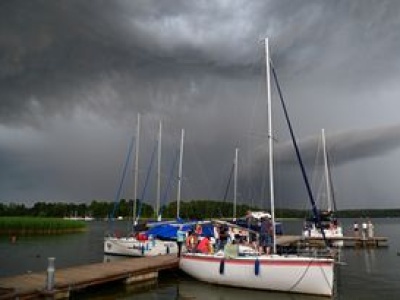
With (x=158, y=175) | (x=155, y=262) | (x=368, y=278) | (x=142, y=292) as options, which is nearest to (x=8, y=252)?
(x=158, y=175)

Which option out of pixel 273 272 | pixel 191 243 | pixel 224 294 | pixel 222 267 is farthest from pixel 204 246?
pixel 273 272

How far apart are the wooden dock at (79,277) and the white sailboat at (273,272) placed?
3.32 metres

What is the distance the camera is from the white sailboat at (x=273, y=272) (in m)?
19.9

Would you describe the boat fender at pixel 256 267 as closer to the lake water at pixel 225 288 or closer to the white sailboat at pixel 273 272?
the white sailboat at pixel 273 272

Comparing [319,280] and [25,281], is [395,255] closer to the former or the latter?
[319,280]

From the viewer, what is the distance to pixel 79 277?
65.4ft

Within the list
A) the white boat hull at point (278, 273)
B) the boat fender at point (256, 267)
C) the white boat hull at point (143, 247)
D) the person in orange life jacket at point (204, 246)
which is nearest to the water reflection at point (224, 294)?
the white boat hull at point (278, 273)

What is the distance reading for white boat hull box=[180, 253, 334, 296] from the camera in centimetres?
1986

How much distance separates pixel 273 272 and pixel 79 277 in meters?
8.72

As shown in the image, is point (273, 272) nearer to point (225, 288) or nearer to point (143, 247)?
point (225, 288)

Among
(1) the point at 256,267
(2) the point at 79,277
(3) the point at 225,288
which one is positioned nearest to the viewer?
(2) the point at 79,277

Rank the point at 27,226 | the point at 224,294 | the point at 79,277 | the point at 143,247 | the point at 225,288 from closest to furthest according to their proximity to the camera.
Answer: the point at 79,277 < the point at 224,294 < the point at 225,288 < the point at 143,247 < the point at 27,226

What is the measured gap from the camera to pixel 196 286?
23672 mm

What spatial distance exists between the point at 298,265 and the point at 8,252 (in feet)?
109
